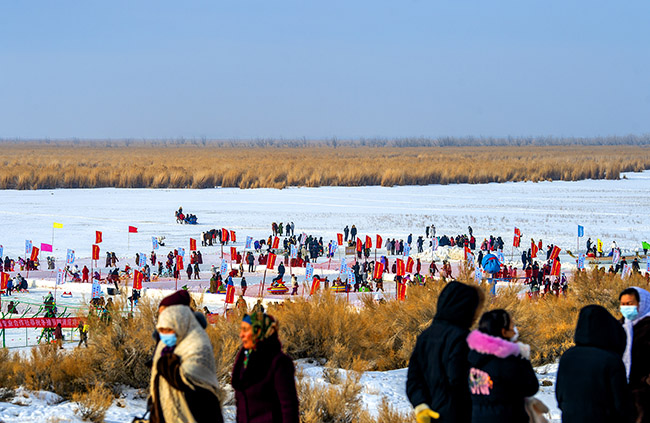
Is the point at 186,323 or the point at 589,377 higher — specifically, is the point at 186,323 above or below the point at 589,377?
above

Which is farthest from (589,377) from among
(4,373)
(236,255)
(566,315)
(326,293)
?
(236,255)

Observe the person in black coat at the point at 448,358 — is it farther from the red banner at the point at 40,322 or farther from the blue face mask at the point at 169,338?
the red banner at the point at 40,322

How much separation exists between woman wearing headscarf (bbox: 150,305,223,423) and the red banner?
12.5 metres

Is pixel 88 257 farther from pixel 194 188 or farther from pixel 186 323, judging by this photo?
pixel 194 188

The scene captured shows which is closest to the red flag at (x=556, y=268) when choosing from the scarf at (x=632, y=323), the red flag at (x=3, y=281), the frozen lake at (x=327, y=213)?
the frozen lake at (x=327, y=213)

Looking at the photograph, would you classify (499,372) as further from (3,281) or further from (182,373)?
(3,281)

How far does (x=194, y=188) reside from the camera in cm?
7656

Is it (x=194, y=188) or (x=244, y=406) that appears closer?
(x=244, y=406)

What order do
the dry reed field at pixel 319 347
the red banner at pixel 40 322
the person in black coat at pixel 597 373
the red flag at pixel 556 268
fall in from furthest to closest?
the red flag at pixel 556 268, the red banner at pixel 40 322, the dry reed field at pixel 319 347, the person in black coat at pixel 597 373

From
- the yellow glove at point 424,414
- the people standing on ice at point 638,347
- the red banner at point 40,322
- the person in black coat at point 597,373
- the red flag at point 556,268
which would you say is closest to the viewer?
the person in black coat at point 597,373

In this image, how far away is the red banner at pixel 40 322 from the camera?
53.2 ft

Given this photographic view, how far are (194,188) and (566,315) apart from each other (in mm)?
64987

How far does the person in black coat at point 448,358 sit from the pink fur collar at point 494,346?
0.07m

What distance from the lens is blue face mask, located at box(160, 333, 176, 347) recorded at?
412 cm
